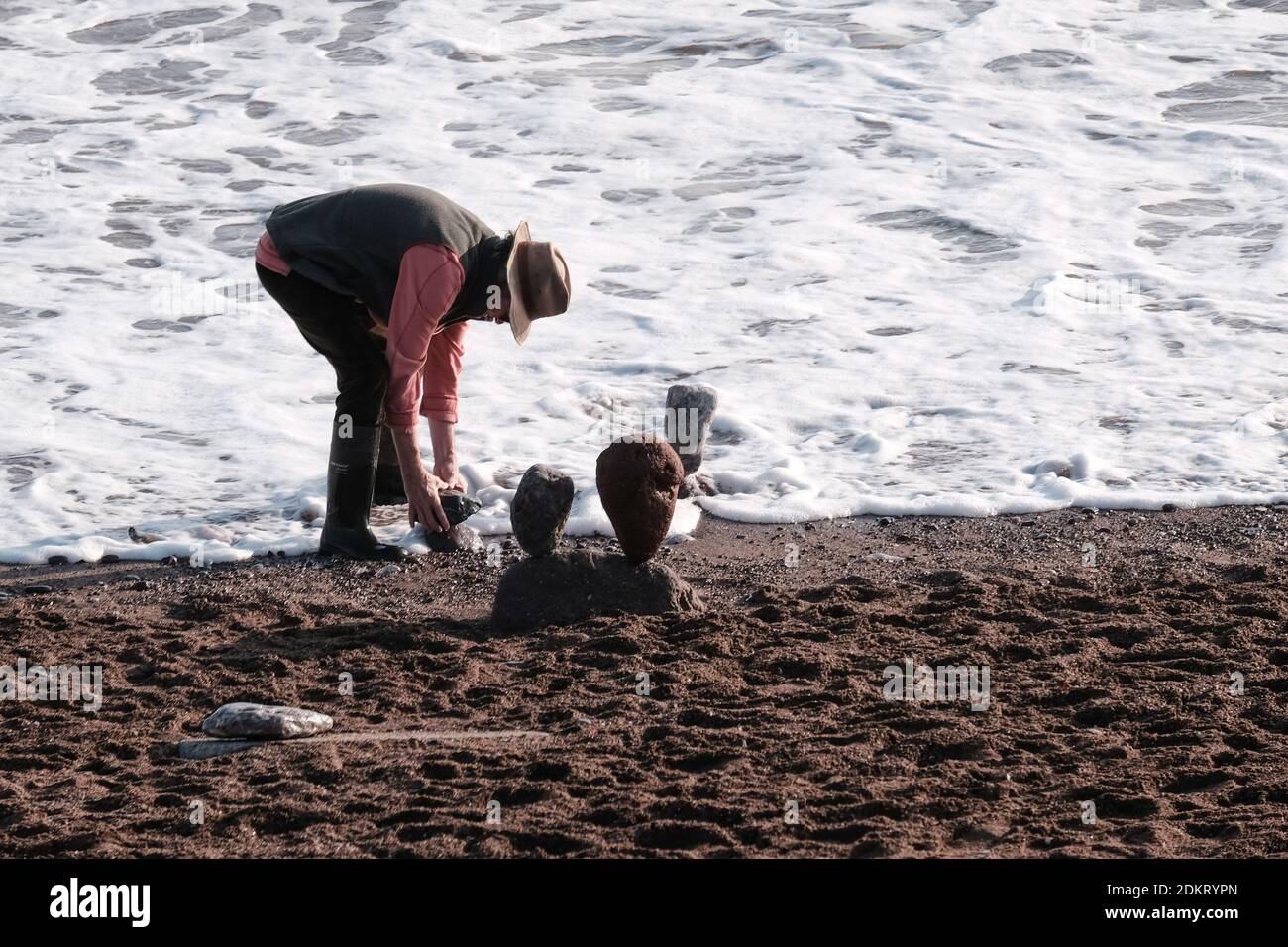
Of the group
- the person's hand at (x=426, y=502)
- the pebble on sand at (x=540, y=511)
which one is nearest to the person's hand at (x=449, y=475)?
the person's hand at (x=426, y=502)

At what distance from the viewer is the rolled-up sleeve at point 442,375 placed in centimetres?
534

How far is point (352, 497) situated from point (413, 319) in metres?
0.90

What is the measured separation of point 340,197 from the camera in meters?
4.95

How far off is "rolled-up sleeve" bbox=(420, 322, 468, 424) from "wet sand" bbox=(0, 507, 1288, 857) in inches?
20.7

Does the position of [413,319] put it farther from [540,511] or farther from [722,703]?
[722,703]

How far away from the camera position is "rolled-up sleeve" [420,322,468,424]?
5.34m

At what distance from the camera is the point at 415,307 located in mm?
4652

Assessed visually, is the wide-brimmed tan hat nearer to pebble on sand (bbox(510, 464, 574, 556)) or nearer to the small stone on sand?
pebble on sand (bbox(510, 464, 574, 556))

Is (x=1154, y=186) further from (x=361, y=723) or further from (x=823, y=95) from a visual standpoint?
(x=361, y=723)

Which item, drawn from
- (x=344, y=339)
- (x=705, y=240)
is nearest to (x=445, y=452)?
(x=344, y=339)

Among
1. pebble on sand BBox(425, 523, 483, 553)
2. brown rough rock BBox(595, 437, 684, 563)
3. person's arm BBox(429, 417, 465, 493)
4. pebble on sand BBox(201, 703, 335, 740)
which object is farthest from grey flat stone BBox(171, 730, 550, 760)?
person's arm BBox(429, 417, 465, 493)

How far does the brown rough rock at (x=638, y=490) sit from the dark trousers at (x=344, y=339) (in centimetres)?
88

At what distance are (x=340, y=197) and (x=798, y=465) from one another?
2.26 metres
